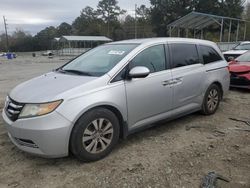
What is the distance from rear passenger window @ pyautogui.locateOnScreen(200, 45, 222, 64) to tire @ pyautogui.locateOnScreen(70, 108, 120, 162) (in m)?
2.52

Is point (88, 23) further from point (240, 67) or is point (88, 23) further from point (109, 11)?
point (240, 67)

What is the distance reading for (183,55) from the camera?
15.0 feet

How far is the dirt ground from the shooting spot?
2.94m

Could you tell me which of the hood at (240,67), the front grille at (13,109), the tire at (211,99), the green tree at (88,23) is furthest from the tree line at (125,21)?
the front grille at (13,109)

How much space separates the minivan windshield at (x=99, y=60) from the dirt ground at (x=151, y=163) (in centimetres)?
119

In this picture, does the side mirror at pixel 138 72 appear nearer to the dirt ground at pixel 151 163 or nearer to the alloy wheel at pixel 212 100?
the dirt ground at pixel 151 163

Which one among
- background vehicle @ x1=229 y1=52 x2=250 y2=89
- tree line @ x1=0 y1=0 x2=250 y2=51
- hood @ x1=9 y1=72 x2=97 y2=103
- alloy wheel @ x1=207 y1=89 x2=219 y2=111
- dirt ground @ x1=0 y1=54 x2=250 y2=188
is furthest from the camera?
tree line @ x1=0 y1=0 x2=250 y2=51

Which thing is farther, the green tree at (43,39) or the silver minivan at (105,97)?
the green tree at (43,39)

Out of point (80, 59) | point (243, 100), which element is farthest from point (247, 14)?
point (80, 59)

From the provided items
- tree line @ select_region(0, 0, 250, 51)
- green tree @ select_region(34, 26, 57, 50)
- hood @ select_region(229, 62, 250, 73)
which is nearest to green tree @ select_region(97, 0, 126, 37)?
tree line @ select_region(0, 0, 250, 51)

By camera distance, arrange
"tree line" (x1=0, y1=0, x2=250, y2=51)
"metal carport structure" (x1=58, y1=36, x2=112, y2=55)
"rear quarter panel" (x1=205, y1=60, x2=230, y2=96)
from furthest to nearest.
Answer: "metal carport structure" (x1=58, y1=36, x2=112, y2=55), "tree line" (x1=0, y1=0, x2=250, y2=51), "rear quarter panel" (x1=205, y1=60, x2=230, y2=96)

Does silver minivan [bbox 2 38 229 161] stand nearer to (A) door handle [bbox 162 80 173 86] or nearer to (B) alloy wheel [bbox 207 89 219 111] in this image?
(A) door handle [bbox 162 80 173 86]

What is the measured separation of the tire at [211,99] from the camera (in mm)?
5021

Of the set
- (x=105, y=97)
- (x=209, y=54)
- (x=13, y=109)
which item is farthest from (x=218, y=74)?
(x=13, y=109)
